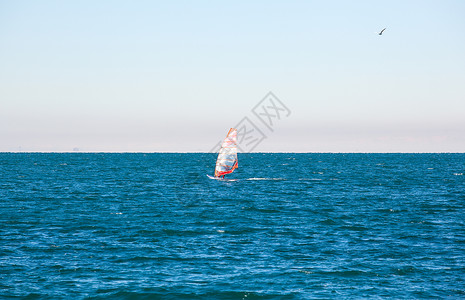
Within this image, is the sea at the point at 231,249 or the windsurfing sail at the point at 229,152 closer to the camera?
the sea at the point at 231,249

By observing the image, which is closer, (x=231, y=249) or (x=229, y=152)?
(x=231, y=249)

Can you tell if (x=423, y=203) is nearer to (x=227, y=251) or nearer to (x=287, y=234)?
(x=287, y=234)

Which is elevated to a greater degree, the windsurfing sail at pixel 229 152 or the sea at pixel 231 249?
the windsurfing sail at pixel 229 152

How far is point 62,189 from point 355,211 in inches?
1684

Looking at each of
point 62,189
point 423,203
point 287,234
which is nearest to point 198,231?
point 287,234

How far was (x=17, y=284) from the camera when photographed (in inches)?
Answer: 826

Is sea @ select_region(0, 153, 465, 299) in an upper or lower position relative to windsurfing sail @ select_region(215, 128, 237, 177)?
lower

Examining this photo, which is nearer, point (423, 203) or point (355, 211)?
point (355, 211)

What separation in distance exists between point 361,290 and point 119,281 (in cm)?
1157

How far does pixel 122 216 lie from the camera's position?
40.4m

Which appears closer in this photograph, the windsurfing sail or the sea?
the sea

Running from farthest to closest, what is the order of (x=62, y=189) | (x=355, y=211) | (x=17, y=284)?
(x=62, y=189) → (x=355, y=211) → (x=17, y=284)

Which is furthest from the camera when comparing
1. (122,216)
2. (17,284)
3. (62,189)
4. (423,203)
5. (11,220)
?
(62,189)

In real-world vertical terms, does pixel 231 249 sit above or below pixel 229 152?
below
